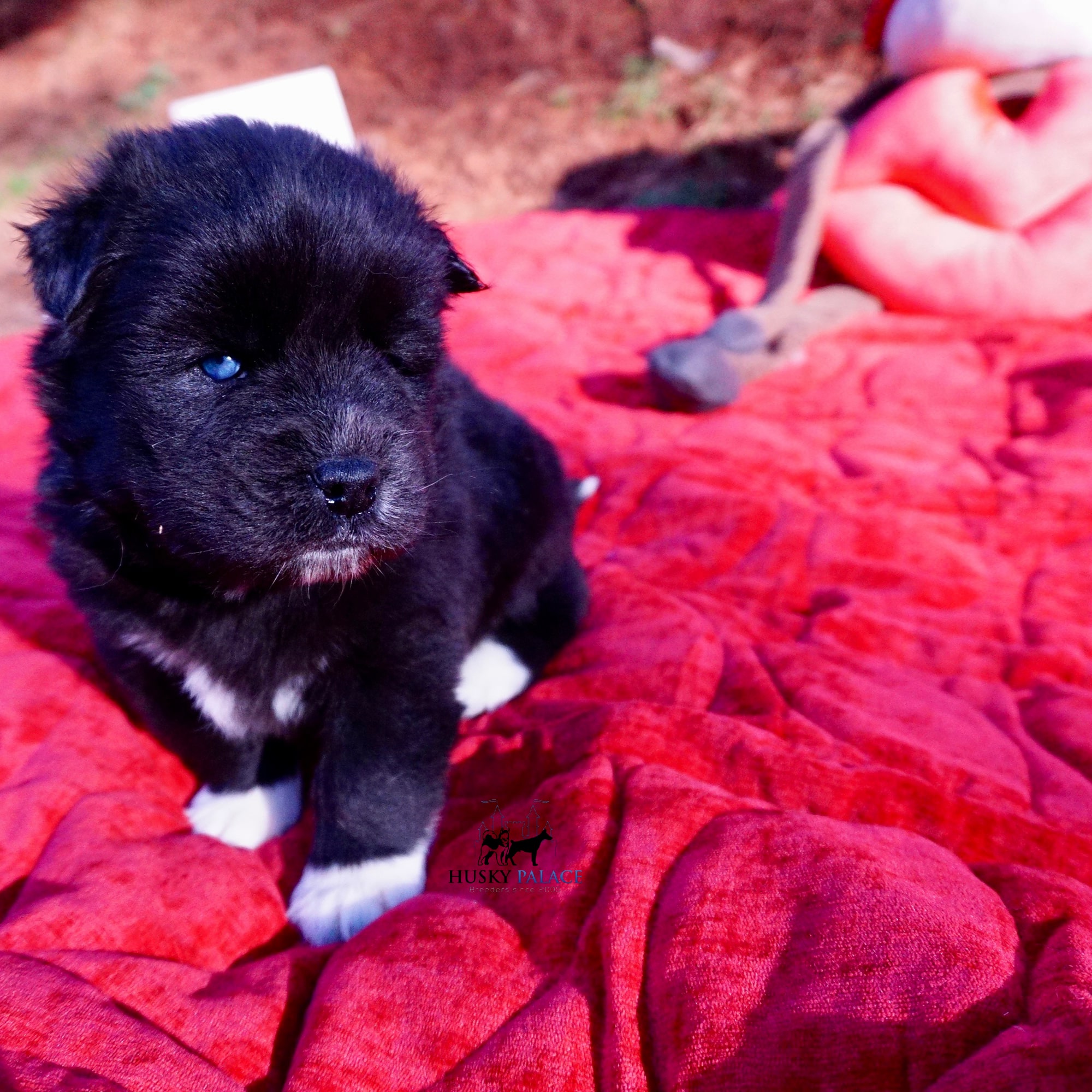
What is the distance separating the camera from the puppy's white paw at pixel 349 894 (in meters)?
1.61

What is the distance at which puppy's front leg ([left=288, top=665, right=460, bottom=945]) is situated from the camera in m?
1.67

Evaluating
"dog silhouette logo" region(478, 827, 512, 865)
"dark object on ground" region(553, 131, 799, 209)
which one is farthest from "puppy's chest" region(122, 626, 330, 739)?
"dark object on ground" region(553, 131, 799, 209)

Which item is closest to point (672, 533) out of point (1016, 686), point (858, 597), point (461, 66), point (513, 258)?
point (858, 597)

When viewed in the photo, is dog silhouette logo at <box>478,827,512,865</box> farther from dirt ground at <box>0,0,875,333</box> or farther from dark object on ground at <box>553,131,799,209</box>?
dirt ground at <box>0,0,875,333</box>

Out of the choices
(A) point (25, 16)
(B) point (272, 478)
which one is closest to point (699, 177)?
(B) point (272, 478)

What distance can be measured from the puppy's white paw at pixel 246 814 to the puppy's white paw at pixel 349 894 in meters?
0.23

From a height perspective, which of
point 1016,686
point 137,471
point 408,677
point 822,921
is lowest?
point 1016,686

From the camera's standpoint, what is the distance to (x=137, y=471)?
1470 mm

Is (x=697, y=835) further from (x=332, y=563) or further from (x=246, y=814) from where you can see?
(x=246, y=814)

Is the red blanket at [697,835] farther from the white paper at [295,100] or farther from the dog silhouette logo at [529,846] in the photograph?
the white paper at [295,100]

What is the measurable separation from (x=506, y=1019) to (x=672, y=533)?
191 centimetres

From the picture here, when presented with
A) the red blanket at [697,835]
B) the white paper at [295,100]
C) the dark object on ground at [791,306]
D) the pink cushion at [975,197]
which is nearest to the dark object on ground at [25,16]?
the white paper at [295,100]

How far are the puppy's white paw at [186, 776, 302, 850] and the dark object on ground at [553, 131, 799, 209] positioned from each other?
5288mm

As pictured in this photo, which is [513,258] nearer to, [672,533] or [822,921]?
[672,533]
